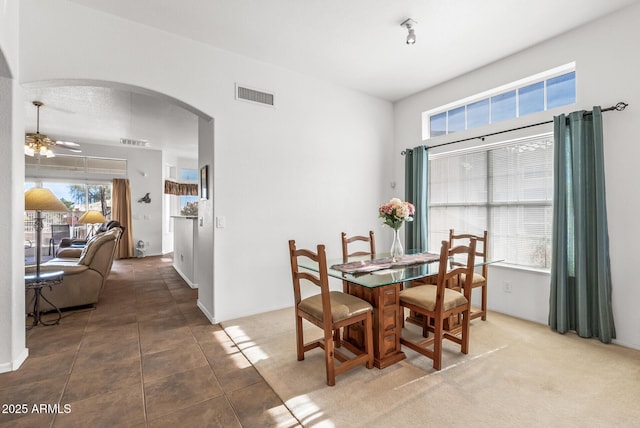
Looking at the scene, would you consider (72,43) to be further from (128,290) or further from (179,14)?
(128,290)

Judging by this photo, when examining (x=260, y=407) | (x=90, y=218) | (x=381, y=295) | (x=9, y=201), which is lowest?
(x=260, y=407)

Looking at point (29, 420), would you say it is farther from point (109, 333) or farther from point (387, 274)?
point (387, 274)

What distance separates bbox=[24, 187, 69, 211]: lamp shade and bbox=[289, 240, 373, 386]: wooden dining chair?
8.09 feet

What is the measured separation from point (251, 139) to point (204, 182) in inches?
31.3

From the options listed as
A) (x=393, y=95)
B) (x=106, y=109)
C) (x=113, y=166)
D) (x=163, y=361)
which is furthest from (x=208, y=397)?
(x=113, y=166)

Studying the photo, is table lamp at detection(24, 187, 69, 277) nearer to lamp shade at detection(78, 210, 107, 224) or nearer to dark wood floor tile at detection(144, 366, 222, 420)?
dark wood floor tile at detection(144, 366, 222, 420)

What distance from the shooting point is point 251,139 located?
3.40 meters

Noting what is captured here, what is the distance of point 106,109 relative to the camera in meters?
4.93

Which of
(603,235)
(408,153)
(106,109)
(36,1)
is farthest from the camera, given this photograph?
(106,109)

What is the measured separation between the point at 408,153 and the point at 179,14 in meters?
3.26

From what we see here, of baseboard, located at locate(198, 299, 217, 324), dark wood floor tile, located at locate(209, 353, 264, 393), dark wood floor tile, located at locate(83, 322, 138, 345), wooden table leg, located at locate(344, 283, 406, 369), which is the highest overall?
wooden table leg, located at locate(344, 283, 406, 369)

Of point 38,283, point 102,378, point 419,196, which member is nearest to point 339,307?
point 102,378

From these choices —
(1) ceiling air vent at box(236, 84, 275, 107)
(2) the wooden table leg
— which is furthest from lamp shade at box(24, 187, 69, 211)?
(2) the wooden table leg

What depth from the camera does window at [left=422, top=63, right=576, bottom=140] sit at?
3.03m
